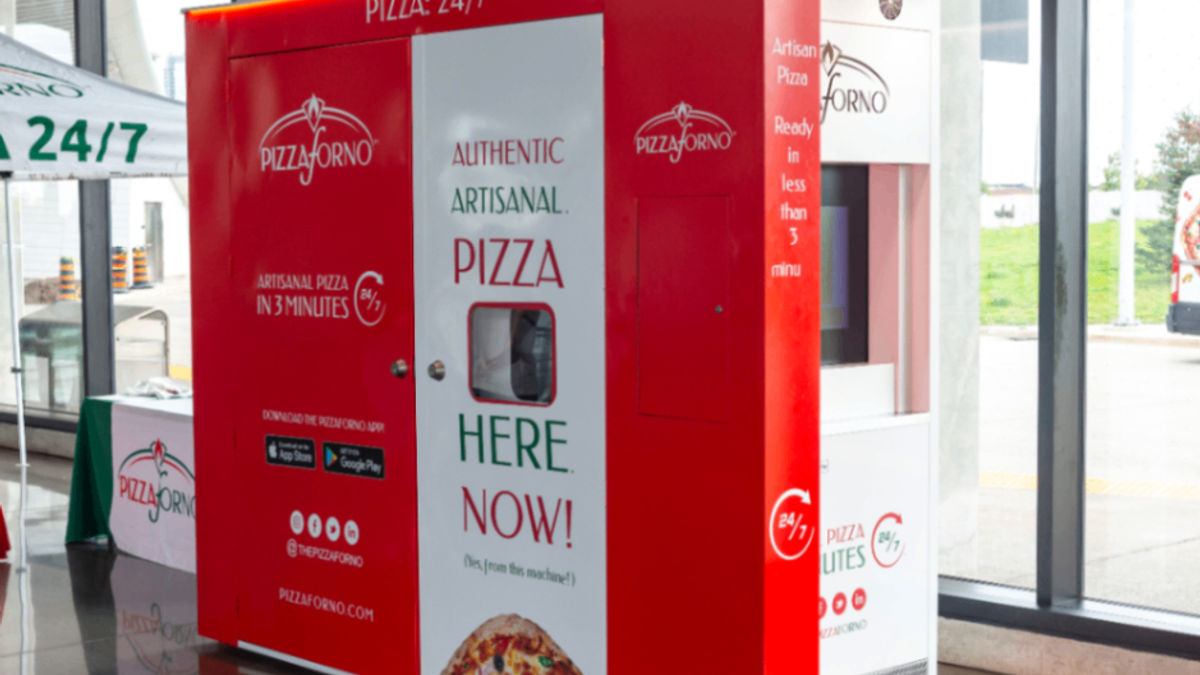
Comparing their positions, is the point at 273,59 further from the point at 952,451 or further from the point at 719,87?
the point at 952,451

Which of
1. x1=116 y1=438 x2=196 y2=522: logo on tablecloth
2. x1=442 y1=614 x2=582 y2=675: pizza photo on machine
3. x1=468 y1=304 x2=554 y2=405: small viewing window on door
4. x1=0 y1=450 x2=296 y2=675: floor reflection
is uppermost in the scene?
x1=468 y1=304 x2=554 y2=405: small viewing window on door

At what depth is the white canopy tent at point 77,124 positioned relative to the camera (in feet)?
17.0

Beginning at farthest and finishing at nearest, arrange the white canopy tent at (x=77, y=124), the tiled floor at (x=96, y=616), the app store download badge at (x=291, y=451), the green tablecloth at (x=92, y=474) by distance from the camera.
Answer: the green tablecloth at (x=92, y=474) < the white canopy tent at (x=77, y=124) < the tiled floor at (x=96, y=616) < the app store download badge at (x=291, y=451)

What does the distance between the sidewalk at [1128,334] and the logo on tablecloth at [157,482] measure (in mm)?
3331

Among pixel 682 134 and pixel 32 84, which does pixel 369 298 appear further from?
pixel 32 84

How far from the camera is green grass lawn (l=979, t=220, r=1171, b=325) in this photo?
14.2 ft

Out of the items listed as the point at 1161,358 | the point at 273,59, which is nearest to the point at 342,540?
the point at 273,59

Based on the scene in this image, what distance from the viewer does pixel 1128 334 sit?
4371 millimetres

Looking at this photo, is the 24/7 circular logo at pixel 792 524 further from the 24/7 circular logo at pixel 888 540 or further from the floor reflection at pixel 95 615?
the floor reflection at pixel 95 615

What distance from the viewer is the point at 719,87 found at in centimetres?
327

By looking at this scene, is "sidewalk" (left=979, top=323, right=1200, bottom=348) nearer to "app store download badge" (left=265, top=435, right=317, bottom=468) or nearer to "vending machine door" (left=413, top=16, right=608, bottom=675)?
"vending machine door" (left=413, top=16, right=608, bottom=675)

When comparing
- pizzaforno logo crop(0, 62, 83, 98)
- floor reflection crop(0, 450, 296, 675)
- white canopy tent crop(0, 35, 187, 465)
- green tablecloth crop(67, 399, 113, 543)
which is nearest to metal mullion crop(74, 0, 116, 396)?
floor reflection crop(0, 450, 296, 675)

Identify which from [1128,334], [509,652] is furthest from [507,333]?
[1128,334]

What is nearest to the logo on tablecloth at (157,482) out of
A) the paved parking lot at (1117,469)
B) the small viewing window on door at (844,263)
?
the small viewing window on door at (844,263)
